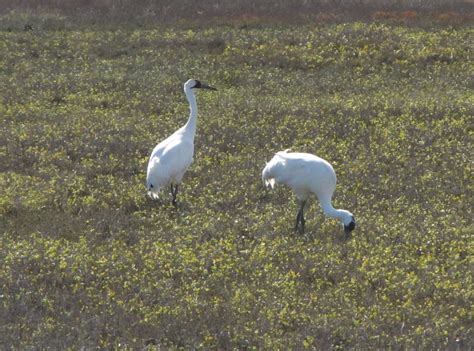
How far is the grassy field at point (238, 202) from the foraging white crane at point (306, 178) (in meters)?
0.27

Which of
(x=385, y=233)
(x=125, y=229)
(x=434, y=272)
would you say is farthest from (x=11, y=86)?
(x=434, y=272)

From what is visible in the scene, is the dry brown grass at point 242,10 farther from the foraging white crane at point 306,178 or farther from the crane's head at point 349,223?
the crane's head at point 349,223

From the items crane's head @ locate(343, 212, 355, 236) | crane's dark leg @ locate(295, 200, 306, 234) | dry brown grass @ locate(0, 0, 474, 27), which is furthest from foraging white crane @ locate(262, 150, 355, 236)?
dry brown grass @ locate(0, 0, 474, 27)

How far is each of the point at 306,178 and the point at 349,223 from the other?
39.7 inches

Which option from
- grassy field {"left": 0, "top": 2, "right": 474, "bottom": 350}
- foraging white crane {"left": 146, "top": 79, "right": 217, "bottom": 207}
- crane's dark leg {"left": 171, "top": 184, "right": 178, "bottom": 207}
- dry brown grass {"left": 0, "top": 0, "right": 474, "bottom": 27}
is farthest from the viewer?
dry brown grass {"left": 0, "top": 0, "right": 474, "bottom": 27}

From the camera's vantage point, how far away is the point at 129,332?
28.6 ft

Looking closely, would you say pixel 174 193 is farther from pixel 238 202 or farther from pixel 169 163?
pixel 238 202

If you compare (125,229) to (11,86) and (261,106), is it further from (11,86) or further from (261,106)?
(11,86)

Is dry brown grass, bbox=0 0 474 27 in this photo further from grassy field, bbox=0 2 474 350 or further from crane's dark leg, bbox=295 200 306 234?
crane's dark leg, bbox=295 200 306 234

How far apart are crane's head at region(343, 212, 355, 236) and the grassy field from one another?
3.9 inches

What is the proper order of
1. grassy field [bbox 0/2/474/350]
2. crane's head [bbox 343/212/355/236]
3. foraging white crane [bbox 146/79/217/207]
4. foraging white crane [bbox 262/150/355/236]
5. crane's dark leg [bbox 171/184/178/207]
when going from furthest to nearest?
1. crane's dark leg [bbox 171/184/178/207]
2. foraging white crane [bbox 146/79/217/207]
3. foraging white crane [bbox 262/150/355/236]
4. crane's head [bbox 343/212/355/236]
5. grassy field [bbox 0/2/474/350]

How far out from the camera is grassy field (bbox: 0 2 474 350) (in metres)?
9.12

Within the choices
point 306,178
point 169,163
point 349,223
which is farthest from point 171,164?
point 349,223

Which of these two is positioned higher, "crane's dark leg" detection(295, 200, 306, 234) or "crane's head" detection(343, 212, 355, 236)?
"crane's head" detection(343, 212, 355, 236)
